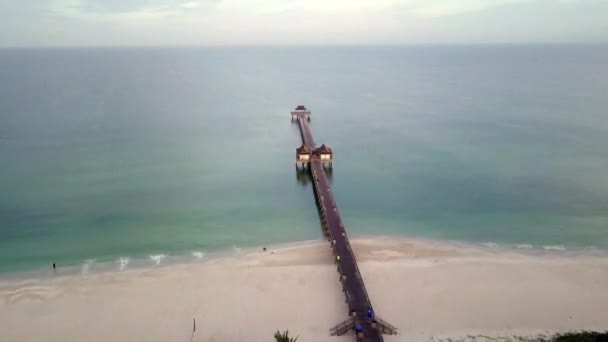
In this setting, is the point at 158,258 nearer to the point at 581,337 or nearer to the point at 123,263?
the point at 123,263

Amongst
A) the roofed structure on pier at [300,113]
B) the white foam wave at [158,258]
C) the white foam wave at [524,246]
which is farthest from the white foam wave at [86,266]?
the roofed structure on pier at [300,113]

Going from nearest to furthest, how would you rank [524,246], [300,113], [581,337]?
1. [581,337]
2. [524,246]
3. [300,113]

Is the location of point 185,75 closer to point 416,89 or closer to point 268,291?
point 416,89

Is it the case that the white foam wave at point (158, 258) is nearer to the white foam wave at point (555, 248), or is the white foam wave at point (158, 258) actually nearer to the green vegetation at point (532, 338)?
the green vegetation at point (532, 338)

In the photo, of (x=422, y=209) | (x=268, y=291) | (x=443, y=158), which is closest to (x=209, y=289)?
(x=268, y=291)

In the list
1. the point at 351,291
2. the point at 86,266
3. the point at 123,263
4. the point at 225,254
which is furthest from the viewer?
the point at 225,254

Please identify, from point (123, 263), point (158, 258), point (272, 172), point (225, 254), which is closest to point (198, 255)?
point (225, 254)

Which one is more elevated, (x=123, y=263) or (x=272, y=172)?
(x=272, y=172)
